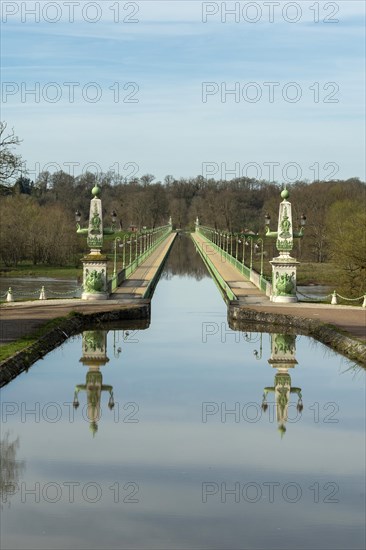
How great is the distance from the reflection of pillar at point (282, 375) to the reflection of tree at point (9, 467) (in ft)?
15.2

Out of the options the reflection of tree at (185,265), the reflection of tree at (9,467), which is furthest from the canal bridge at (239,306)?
the reflection of tree at (185,265)

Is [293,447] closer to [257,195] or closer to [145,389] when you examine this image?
[145,389]

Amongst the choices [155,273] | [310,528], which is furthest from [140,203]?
[310,528]

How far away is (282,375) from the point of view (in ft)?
78.9

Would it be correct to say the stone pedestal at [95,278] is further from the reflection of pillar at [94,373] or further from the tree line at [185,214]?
the tree line at [185,214]

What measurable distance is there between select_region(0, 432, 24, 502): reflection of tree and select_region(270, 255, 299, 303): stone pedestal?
69.1 feet

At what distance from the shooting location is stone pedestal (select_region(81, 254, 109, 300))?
120ft

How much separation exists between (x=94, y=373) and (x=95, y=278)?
13510 millimetres

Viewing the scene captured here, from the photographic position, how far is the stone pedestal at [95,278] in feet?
120

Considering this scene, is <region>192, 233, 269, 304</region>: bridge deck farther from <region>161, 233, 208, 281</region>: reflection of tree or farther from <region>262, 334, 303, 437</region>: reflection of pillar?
<region>262, 334, 303, 437</region>: reflection of pillar

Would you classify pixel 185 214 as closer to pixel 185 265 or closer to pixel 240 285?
pixel 185 265

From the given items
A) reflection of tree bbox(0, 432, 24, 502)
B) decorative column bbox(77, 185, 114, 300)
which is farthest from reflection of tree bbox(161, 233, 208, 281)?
reflection of tree bbox(0, 432, 24, 502)

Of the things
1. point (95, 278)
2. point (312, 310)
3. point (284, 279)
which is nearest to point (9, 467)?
point (312, 310)

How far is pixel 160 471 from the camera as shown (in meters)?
14.7
